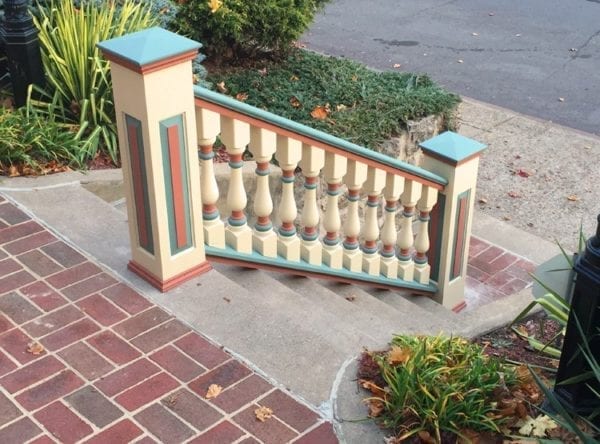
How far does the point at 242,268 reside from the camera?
4.69 m

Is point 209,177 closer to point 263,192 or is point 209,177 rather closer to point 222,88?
point 263,192

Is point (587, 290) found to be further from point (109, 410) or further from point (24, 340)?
point (24, 340)

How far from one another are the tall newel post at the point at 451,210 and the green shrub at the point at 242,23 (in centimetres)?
291

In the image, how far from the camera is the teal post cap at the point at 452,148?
5043 mm

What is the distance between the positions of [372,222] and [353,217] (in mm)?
202

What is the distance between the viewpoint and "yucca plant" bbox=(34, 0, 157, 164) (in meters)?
5.89

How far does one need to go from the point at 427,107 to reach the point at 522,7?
6.25 metres

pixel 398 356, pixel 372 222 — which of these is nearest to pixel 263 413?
pixel 398 356

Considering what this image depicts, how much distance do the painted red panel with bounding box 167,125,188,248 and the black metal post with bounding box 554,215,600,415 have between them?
181cm

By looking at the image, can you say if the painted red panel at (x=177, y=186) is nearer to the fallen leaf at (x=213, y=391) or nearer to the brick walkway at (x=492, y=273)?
the fallen leaf at (x=213, y=391)

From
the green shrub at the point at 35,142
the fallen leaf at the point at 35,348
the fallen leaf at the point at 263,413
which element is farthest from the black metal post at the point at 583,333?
the green shrub at the point at 35,142

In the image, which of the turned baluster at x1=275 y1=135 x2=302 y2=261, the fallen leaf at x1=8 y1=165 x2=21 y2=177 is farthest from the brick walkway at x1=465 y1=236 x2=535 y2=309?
the fallen leaf at x1=8 y1=165 x2=21 y2=177

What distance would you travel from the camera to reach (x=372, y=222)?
5.16m

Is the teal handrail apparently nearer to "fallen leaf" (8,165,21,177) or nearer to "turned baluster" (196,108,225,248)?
"turned baluster" (196,108,225,248)
